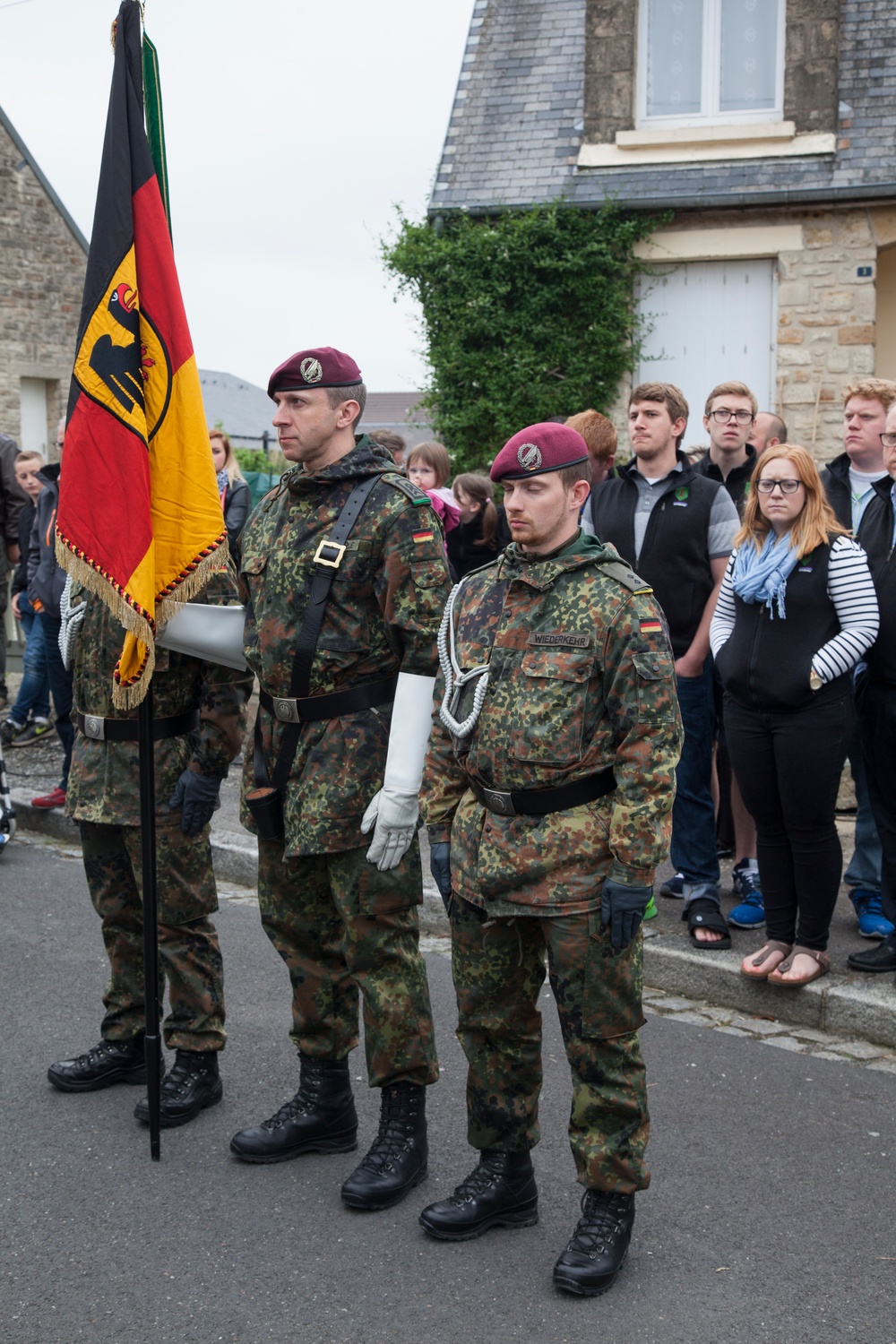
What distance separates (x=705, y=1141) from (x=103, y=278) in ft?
10.1

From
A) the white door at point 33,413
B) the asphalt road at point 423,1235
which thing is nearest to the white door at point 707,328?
the asphalt road at point 423,1235

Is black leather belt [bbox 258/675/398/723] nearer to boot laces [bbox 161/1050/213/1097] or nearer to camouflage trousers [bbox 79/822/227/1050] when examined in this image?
camouflage trousers [bbox 79/822/227/1050]

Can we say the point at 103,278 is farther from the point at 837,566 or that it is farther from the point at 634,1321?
the point at 634,1321

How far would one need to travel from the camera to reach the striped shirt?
5121 millimetres

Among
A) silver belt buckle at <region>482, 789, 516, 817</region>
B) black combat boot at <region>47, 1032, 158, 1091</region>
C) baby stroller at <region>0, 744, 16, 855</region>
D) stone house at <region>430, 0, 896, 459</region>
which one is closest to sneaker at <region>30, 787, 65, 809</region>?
baby stroller at <region>0, 744, 16, 855</region>

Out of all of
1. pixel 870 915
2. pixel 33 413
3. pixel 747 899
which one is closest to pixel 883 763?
pixel 870 915

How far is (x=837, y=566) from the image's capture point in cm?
521

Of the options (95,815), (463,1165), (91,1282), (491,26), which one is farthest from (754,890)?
(491,26)

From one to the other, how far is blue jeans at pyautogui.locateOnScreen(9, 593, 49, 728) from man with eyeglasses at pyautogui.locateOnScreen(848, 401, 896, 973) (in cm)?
590

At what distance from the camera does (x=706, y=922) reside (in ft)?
19.1

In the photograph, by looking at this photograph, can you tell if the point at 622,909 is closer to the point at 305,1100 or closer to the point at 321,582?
the point at 321,582

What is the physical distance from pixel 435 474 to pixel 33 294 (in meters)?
14.9

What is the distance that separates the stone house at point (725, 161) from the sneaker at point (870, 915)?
698 centimetres

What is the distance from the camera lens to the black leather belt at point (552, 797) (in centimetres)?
342
